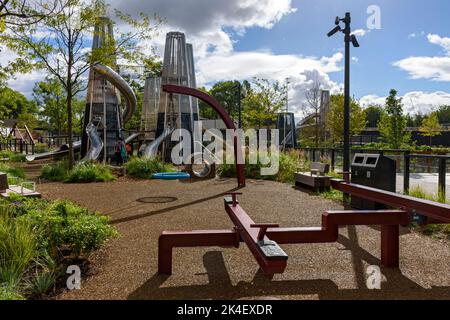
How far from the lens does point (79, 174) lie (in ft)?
44.0

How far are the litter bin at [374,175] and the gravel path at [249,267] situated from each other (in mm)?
1043

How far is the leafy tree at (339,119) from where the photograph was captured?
32938mm

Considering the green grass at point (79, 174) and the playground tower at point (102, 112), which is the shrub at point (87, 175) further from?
the playground tower at point (102, 112)

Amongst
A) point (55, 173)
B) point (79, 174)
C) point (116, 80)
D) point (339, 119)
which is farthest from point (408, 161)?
point (339, 119)

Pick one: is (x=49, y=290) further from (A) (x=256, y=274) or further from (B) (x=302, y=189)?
(B) (x=302, y=189)

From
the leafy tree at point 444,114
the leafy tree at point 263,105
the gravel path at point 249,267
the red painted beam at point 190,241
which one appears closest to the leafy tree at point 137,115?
the leafy tree at point 263,105

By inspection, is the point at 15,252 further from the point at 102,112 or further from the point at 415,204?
the point at 102,112

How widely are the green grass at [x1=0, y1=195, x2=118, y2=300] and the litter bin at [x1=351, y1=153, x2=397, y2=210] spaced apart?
5.08 m

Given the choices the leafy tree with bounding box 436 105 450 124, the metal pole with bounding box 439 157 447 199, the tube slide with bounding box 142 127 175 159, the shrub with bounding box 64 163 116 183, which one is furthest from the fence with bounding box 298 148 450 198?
the leafy tree with bounding box 436 105 450 124

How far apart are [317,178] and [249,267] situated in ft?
21.3

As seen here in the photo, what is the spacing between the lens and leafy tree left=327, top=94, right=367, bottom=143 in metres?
32.9

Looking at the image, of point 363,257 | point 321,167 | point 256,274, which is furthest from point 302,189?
point 256,274

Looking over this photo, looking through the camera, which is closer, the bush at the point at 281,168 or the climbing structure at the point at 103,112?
the bush at the point at 281,168

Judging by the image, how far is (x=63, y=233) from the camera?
4410 mm
